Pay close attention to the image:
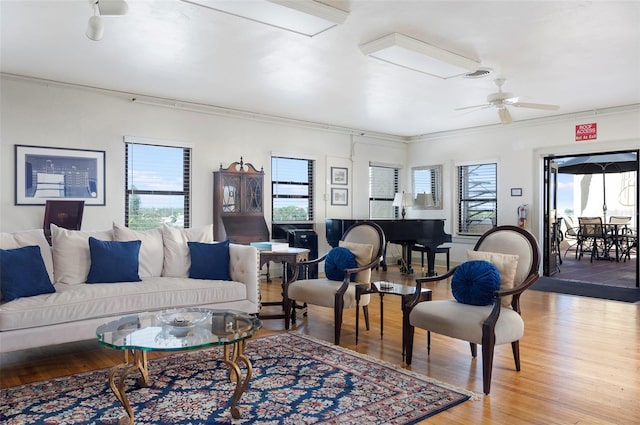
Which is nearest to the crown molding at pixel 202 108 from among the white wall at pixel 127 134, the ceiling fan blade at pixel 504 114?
the white wall at pixel 127 134

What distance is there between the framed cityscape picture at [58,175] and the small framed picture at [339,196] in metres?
3.97

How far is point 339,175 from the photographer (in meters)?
8.60

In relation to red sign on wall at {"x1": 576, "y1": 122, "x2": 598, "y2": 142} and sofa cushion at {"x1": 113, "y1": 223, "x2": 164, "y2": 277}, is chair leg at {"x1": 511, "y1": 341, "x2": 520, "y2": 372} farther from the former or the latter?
red sign on wall at {"x1": 576, "y1": 122, "x2": 598, "y2": 142}

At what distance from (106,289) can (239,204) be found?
3463 millimetres

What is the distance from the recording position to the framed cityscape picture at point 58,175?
17.5 ft

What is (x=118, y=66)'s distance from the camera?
16.1 feet

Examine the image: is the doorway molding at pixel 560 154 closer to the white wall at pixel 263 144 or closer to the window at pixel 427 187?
the white wall at pixel 263 144

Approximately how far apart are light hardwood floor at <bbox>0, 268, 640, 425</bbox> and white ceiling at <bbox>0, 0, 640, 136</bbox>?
2.65 meters

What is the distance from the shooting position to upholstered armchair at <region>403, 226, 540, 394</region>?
9.64 feet

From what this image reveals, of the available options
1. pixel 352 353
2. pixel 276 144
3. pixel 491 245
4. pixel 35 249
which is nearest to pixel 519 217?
pixel 276 144

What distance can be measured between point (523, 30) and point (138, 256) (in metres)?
3.86

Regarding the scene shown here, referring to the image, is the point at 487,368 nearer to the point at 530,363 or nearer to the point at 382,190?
the point at 530,363

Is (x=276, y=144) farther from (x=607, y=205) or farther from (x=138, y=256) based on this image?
(x=607, y=205)

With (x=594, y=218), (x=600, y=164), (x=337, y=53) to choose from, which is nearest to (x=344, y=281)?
(x=337, y=53)
